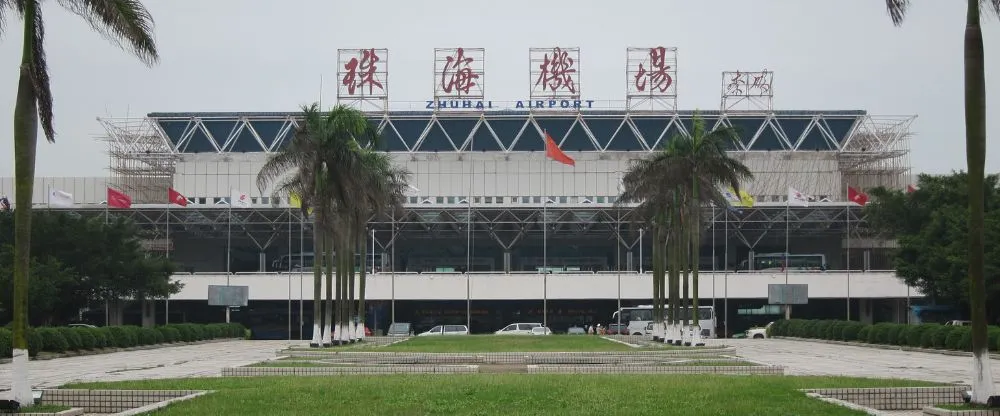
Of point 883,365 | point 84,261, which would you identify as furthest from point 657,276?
point 84,261

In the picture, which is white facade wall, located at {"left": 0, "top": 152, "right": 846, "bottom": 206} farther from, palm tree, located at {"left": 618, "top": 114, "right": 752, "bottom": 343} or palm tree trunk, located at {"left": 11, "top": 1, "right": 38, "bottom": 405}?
palm tree trunk, located at {"left": 11, "top": 1, "right": 38, "bottom": 405}

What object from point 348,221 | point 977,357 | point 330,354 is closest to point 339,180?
point 348,221

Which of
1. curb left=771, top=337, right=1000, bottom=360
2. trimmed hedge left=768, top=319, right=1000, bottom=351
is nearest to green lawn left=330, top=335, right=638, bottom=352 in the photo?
curb left=771, top=337, right=1000, bottom=360

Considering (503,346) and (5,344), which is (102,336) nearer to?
(5,344)

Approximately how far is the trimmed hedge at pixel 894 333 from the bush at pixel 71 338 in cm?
842

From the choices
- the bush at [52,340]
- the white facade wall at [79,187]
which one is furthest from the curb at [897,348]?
the white facade wall at [79,187]

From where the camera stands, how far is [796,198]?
88.2m

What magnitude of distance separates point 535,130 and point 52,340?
66251 mm

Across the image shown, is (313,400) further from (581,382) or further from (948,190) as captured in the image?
(948,190)

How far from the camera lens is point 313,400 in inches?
795

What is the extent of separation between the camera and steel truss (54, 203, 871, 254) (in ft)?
323

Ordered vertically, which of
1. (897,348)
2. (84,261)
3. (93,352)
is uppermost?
(84,261)

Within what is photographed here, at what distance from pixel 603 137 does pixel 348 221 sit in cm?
5649

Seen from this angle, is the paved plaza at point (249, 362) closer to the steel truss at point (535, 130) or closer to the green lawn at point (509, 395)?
the green lawn at point (509, 395)
